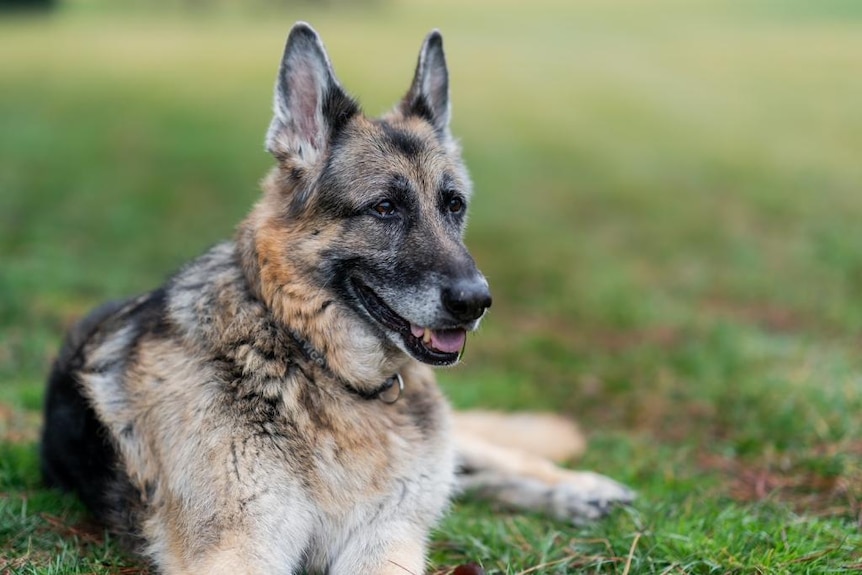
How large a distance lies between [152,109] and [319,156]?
12893 millimetres

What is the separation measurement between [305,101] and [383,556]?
2.38 m

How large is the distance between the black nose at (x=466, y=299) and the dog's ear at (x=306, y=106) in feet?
3.78

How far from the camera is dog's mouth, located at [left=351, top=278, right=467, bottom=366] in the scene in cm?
403

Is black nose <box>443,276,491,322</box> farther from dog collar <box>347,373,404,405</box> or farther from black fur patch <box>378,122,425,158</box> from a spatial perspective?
black fur patch <box>378,122,425,158</box>

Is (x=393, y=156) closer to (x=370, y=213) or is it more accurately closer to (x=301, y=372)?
(x=370, y=213)

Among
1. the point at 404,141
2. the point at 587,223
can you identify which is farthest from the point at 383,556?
the point at 587,223

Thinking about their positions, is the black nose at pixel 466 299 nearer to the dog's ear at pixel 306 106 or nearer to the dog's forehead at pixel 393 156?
the dog's forehead at pixel 393 156

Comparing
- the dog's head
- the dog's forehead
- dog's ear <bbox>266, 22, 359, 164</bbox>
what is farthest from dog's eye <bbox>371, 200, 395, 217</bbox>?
dog's ear <bbox>266, 22, 359, 164</bbox>

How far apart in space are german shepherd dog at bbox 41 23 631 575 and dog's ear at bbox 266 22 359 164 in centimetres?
1

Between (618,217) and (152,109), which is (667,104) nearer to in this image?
(618,217)

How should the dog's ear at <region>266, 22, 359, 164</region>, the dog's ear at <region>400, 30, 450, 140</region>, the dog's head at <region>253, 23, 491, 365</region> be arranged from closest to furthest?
the dog's head at <region>253, 23, 491, 365</region>
the dog's ear at <region>266, 22, 359, 164</region>
the dog's ear at <region>400, 30, 450, 140</region>

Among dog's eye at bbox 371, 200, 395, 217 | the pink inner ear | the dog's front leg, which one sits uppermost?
the pink inner ear

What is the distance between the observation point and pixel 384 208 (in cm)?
425

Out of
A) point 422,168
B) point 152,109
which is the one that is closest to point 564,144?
point 152,109
